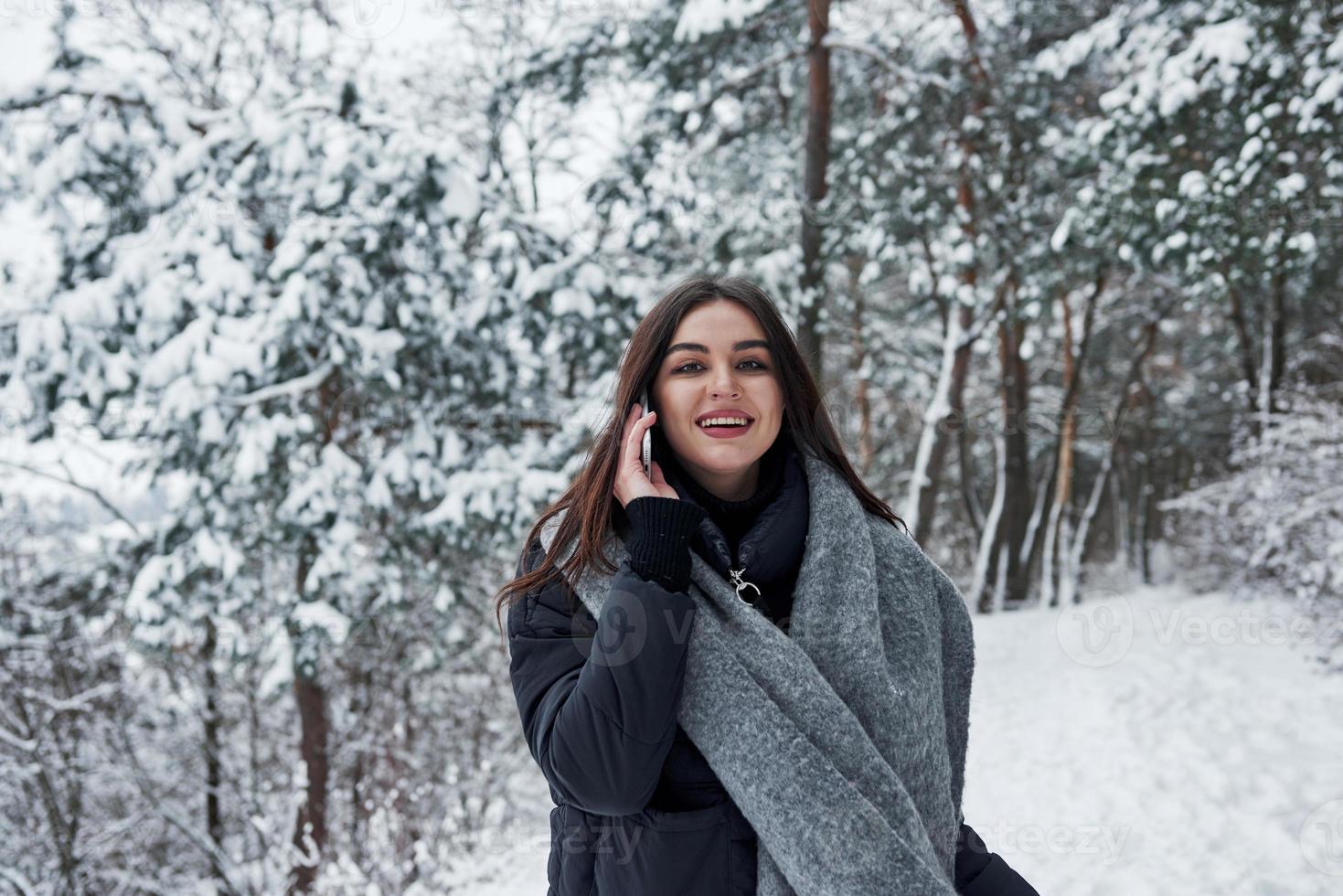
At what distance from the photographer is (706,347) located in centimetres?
164

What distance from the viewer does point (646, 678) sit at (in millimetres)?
1291

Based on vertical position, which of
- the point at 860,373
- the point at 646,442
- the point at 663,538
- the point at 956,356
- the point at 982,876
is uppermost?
the point at 956,356

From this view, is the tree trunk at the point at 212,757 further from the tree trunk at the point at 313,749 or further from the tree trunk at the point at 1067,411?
the tree trunk at the point at 1067,411

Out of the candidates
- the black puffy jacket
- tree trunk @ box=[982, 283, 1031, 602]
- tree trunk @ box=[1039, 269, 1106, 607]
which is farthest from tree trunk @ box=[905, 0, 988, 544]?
the black puffy jacket

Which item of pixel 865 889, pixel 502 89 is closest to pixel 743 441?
pixel 865 889

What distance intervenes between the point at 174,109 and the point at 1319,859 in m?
7.34

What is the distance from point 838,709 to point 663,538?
1.31ft

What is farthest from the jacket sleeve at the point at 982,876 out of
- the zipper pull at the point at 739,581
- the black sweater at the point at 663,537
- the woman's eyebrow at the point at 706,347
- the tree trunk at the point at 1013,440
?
the tree trunk at the point at 1013,440

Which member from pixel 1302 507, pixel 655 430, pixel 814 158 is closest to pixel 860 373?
pixel 814 158

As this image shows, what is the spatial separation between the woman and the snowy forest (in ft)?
5.39

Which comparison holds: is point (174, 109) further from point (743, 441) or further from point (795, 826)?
point (795, 826)

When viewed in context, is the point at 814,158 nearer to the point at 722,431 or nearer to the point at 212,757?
the point at 722,431

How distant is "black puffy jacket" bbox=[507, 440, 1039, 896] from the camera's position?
1.30 metres

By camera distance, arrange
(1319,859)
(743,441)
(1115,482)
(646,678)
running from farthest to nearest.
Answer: (1115,482)
(1319,859)
(743,441)
(646,678)
